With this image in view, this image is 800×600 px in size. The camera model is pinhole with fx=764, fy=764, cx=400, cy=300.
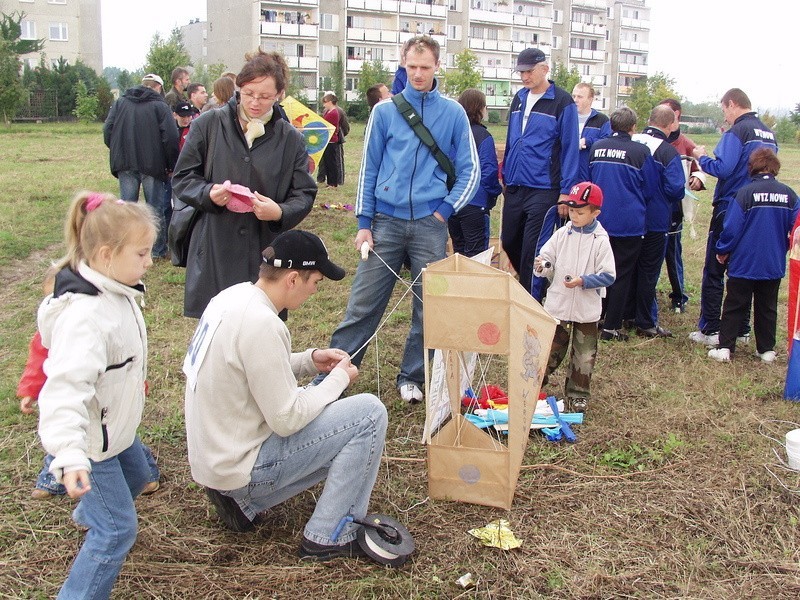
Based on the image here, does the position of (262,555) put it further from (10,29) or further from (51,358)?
(10,29)

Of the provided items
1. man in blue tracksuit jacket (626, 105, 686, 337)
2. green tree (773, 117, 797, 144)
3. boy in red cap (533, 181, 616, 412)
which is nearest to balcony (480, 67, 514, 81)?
green tree (773, 117, 797, 144)

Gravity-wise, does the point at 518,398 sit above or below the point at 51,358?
below

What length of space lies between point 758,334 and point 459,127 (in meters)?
2.89

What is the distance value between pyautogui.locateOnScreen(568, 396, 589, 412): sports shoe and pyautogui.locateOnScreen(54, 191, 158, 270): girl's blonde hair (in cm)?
285

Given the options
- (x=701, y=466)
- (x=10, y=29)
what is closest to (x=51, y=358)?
(x=701, y=466)

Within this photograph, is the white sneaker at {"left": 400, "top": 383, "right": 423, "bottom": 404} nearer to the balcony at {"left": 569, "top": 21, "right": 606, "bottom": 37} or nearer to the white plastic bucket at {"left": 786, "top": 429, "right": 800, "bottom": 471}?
the white plastic bucket at {"left": 786, "top": 429, "right": 800, "bottom": 471}

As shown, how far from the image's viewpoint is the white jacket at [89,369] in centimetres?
214

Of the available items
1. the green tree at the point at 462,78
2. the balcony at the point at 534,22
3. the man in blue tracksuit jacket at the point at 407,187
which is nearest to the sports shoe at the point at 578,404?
the man in blue tracksuit jacket at the point at 407,187

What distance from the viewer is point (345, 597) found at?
2.73 m

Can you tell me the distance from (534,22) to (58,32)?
3616 centimetres

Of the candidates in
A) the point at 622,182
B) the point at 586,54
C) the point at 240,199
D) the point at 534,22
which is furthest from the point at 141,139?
the point at 586,54

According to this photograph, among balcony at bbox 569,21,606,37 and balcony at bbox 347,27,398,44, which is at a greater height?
balcony at bbox 569,21,606,37

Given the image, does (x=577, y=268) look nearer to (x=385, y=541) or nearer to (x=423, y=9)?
(x=385, y=541)

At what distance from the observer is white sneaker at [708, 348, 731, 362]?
554cm
